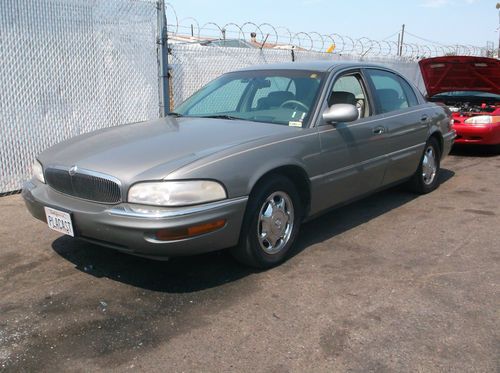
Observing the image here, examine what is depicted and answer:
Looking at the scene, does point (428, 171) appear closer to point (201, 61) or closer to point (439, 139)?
point (439, 139)

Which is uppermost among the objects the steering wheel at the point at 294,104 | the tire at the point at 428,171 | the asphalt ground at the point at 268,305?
the steering wheel at the point at 294,104

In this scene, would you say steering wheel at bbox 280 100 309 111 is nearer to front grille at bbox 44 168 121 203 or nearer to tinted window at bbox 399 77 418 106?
front grille at bbox 44 168 121 203

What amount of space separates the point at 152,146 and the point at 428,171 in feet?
12.3

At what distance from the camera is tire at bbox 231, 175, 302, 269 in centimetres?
349

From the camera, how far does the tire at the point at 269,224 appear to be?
3.49 meters

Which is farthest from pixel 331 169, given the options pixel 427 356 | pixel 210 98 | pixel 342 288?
pixel 427 356

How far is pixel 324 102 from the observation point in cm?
416

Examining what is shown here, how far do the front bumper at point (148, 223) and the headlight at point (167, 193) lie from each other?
41mm

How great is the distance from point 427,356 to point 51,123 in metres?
5.16

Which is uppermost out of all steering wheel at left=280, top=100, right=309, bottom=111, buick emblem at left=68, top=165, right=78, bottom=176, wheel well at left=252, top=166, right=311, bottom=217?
steering wheel at left=280, top=100, right=309, bottom=111

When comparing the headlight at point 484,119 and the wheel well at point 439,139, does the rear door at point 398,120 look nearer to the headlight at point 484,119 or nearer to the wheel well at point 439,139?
the wheel well at point 439,139

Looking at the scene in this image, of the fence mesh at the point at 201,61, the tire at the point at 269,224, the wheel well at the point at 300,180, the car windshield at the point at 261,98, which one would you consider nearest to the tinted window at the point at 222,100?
the car windshield at the point at 261,98

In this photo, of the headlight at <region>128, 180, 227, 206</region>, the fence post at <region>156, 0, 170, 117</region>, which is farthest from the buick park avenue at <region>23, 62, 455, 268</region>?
the fence post at <region>156, 0, 170, 117</region>

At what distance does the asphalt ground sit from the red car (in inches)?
160
